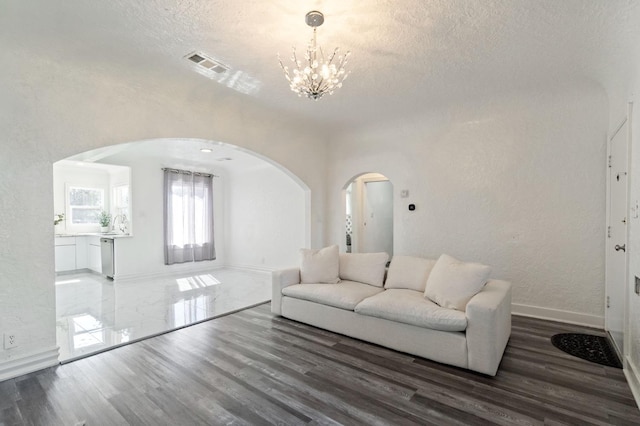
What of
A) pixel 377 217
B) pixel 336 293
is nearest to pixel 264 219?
pixel 377 217

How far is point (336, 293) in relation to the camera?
3.25m

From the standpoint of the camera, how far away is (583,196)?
3402mm

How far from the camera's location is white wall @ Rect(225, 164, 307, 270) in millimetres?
6477

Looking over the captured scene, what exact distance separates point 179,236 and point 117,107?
4.31 m

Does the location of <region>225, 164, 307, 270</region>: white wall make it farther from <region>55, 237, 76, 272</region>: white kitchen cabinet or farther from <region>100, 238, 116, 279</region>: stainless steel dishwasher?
<region>55, 237, 76, 272</region>: white kitchen cabinet

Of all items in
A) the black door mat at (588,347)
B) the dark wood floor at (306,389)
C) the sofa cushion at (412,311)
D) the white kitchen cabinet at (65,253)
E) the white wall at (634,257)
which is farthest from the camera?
the white kitchen cabinet at (65,253)

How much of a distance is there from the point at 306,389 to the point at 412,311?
1120 millimetres

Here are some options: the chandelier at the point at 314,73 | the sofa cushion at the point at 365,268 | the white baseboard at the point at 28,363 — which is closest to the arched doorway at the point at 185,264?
the white baseboard at the point at 28,363

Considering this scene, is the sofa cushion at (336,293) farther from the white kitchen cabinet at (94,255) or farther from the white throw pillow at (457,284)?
the white kitchen cabinet at (94,255)

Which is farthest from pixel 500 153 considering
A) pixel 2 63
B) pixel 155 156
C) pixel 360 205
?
pixel 155 156

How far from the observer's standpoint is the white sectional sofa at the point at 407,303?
2395 millimetres

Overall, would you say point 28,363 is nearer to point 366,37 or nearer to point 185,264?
point 366,37

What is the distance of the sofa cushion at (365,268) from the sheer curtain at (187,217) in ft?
14.7

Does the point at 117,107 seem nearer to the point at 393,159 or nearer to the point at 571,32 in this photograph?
the point at 393,159
